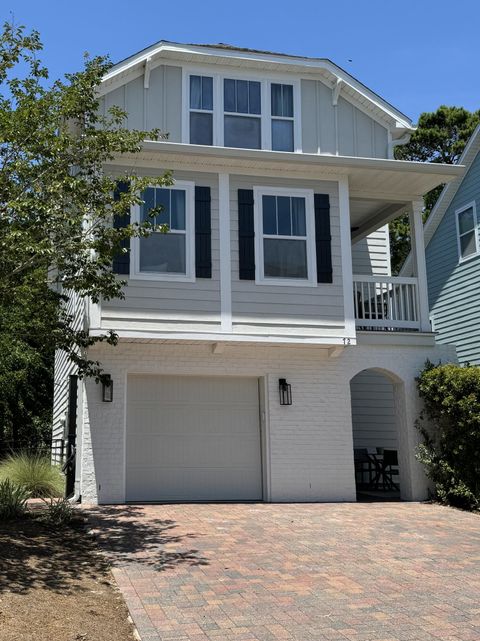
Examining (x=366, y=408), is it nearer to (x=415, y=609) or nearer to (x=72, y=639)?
(x=415, y=609)

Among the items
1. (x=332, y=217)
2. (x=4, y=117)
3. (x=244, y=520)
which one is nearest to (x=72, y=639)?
(x=244, y=520)

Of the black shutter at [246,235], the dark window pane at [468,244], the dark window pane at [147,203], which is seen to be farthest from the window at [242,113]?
the dark window pane at [468,244]

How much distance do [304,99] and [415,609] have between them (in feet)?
33.5

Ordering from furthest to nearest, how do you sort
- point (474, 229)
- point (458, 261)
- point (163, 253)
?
point (458, 261)
point (474, 229)
point (163, 253)

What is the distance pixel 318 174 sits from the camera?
12445mm

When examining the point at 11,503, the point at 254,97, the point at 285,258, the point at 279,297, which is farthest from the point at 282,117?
the point at 11,503

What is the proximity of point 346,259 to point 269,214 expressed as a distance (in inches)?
65.3

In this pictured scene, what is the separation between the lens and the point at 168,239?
1176 centimetres

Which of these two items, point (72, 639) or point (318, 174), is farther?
point (318, 174)

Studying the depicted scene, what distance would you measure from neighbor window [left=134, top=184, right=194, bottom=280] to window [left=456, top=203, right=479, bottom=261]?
7259 millimetres

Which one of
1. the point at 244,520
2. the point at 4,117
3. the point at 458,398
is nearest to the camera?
the point at 4,117

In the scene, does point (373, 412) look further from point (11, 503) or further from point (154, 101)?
point (11, 503)

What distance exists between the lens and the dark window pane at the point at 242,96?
13.0 meters

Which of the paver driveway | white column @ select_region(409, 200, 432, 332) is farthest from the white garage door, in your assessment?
white column @ select_region(409, 200, 432, 332)
